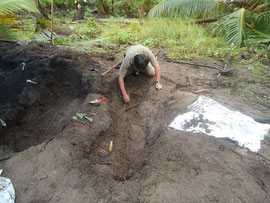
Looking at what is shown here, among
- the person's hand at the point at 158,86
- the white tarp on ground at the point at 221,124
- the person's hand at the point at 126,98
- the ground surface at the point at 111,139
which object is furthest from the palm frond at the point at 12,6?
the white tarp on ground at the point at 221,124

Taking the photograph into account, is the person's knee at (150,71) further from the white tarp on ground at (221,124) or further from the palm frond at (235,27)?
the palm frond at (235,27)

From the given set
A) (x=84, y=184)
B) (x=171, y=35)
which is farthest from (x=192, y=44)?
(x=84, y=184)

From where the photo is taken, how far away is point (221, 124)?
217cm

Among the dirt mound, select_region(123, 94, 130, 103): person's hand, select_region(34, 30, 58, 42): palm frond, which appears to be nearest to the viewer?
the dirt mound

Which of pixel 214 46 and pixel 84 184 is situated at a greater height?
pixel 214 46

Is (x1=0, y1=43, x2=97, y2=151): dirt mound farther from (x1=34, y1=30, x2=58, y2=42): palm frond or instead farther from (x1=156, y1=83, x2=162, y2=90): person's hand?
(x1=156, y1=83, x2=162, y2=90): person's hand

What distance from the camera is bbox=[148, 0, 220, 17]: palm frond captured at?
5.19 meters

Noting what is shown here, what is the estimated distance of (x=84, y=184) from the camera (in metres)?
1.84

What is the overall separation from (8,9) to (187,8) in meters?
5.06

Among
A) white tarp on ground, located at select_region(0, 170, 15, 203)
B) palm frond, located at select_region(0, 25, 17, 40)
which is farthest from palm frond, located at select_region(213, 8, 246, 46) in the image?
palm frond, located at select_region(0, 25, 17, 40)

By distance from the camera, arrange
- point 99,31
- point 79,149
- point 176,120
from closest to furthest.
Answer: point 79,149 → point 176,120 → point 99,31

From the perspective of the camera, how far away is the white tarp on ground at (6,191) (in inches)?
61.5

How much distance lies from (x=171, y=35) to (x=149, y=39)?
2.38 ft

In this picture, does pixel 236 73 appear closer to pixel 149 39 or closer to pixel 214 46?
pixel 214 46
